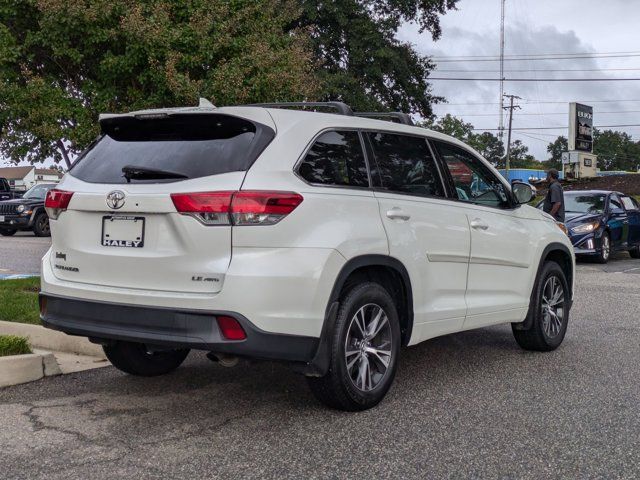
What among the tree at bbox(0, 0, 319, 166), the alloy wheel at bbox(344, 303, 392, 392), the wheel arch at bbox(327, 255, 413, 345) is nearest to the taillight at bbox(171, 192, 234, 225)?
the wheel arch at bbox(327, 255, 413, 345)

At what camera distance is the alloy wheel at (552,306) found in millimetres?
6746

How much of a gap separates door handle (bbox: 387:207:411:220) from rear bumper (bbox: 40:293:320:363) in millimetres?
1034

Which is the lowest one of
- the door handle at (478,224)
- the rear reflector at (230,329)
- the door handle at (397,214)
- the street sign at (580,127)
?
the rear reflector at (230,329)

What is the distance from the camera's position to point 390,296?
16.3 feet

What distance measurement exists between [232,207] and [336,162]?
893 millimetres

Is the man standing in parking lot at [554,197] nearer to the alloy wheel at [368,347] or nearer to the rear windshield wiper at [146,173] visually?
the alloy wheel at [368,347]

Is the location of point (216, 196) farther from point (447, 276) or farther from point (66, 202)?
point (447, 276)

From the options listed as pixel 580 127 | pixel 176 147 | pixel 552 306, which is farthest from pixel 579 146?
pixel 176 147

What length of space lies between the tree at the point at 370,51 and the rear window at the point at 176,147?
2724cm

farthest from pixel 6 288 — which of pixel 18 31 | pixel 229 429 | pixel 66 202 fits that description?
pixel 18 31

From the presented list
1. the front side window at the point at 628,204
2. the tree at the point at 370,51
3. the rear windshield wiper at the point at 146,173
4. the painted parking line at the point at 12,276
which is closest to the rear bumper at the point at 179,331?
the rear windshield wiper at the point at 146,173

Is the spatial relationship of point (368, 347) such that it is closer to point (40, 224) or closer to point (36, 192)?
point (40, 224)

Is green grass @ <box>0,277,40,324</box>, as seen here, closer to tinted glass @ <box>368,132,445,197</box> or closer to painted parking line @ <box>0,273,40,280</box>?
painted parking line @ <box>0,273,40,280</box>

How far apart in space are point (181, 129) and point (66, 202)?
0.83 m
